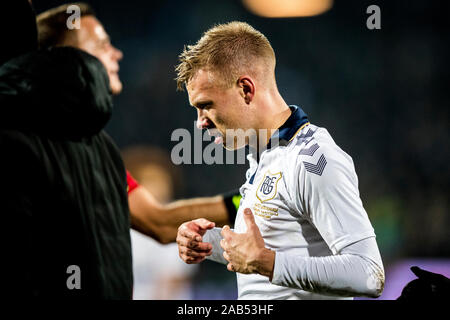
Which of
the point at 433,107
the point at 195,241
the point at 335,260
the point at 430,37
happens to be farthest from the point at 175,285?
the point at 430,37

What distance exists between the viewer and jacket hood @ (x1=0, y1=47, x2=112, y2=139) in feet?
3.90

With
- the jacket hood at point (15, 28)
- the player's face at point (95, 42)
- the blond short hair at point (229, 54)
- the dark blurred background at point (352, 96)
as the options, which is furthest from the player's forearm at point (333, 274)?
the dark blurred background at point (352, 96)

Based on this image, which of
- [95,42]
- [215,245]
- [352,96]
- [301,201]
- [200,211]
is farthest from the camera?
[352,96]

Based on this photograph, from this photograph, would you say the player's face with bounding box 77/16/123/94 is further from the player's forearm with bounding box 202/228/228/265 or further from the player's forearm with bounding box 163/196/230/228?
the player's forearm with bounding box 202/228/228/265

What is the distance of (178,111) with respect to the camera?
6.41 meters

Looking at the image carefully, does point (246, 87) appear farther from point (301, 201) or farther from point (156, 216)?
point (156, 216)

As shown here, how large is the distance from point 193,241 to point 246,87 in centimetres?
55

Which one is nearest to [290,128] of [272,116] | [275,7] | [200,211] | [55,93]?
[272,116]

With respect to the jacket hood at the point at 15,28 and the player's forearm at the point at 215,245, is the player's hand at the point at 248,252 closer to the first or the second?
the player's forearm at the point at 215,245

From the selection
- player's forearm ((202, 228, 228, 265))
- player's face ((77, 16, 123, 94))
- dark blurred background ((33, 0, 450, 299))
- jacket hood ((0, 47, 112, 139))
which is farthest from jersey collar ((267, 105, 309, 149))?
dark blurred background ((33, 0, 450, 299))

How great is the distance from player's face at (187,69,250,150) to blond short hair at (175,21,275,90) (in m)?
0.03

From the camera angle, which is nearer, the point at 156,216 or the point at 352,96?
the point at 156,216

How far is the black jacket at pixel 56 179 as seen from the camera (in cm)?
119

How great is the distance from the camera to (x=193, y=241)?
5.05 ft
